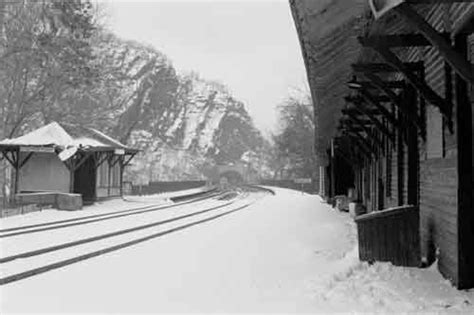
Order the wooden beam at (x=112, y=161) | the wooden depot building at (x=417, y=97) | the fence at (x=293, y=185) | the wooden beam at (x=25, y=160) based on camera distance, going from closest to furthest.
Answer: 1. the wooden depot building at (x=417, y=97)
2. the wooden beam at (x=25, y=160)
3. the wooden beam at (x=112, y=161)
4. the fence at (x=293, y=185)

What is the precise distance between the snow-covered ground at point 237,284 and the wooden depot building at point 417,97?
408 millimetres

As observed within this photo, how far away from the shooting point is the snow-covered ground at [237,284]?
5.78 metres

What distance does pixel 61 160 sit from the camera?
27703 millimetres

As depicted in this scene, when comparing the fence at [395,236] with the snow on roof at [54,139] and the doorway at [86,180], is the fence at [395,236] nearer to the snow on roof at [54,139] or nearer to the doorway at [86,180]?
the snow on roof at [54,139]

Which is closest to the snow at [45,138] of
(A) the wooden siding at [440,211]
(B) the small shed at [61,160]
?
(B) the small shed at [61,160]

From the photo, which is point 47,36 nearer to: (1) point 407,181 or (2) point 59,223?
(2) point 59,223

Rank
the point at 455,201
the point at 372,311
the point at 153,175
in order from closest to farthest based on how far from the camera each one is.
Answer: the point at 372,311 → the point at 455,201 → the point at 153,175

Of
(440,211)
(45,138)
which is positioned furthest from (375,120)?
(45,138)

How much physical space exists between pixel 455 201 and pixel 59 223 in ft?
47.2

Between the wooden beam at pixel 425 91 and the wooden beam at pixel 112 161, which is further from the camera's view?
the wooden beam at pixel 112 161

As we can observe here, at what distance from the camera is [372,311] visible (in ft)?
17.5

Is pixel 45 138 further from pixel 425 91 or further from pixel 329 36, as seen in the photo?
pixel 425 91

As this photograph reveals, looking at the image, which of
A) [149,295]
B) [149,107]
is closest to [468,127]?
[149,295]

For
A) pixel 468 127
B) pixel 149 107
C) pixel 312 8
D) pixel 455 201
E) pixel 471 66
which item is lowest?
pixel 455 201
